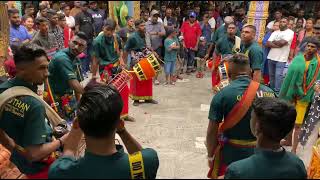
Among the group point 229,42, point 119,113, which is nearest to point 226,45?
point 229,42

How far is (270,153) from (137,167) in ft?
2.50

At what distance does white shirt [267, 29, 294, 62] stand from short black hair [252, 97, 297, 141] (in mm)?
5841

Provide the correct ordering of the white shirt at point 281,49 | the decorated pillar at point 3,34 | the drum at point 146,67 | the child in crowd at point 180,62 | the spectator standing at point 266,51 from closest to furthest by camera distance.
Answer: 1. the decorated pillar at point 3,34
2. the drum at point 146,67
3. the white shirt at point 281,49
4. the spectator standing at point 266,51
5. the child in crowd at point 180,62

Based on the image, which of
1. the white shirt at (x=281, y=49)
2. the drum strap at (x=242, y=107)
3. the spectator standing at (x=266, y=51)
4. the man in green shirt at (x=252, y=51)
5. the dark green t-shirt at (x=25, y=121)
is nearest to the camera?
the dark green t-shirt at (x=25, y=121)

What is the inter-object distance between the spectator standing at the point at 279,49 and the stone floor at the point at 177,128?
4.97 feet

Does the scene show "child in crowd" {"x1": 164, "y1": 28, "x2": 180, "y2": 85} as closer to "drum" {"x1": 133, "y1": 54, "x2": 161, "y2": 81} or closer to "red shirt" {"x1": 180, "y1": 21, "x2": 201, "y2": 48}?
"red shirt" {"x1": 180, "y1": 21, "x2": 201, "y2": 48}

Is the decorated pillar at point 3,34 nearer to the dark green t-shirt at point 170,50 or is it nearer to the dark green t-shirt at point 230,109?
the dark green t-shirt at point 230,109

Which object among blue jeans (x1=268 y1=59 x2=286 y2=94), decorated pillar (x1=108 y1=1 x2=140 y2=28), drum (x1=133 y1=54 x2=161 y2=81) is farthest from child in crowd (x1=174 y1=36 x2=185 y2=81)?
drum (x1=133 y1=54 x2=161 y2=81)

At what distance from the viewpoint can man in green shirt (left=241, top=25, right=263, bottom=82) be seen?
5.46m

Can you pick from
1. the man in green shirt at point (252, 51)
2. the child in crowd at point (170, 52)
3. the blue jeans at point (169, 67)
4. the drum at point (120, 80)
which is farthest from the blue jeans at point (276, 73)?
the drum at point (120, 80)

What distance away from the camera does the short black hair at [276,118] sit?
7.42 ft

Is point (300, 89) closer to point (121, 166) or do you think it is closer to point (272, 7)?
point (121, 166)

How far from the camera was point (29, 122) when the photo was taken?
2506 mm

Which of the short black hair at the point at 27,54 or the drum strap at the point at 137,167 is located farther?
the short black hair at the point at 27,54
